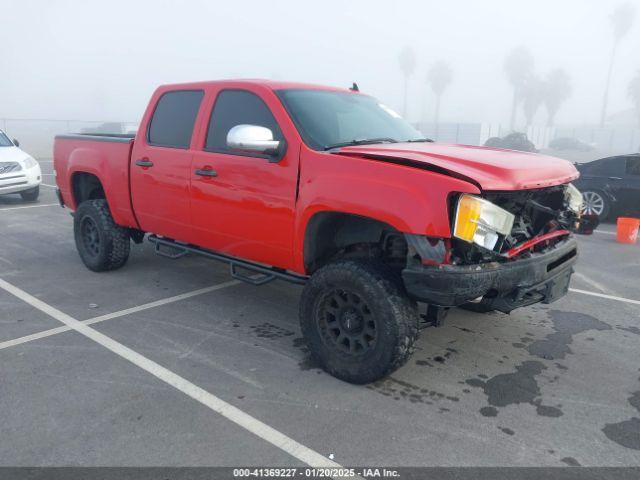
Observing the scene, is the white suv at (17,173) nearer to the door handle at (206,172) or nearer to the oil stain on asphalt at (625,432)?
the door handle at (206,172)

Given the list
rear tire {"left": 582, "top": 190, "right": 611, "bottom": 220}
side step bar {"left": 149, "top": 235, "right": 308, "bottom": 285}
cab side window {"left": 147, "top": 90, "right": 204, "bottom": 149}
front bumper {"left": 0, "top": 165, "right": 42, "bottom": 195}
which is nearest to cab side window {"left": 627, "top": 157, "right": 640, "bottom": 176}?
rear tire {"left": 582, "top": 190, "right": 611, "bottom": 220}

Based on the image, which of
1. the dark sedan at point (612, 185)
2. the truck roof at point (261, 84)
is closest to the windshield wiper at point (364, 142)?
the truck roof at point (261, 84)

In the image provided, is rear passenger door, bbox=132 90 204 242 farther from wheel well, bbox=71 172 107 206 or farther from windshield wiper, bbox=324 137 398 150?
windshield wiper, bbox=324 137 398 150

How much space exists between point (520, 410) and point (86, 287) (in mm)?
4315

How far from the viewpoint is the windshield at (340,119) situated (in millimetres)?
3742

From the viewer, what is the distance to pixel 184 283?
5.57 meters

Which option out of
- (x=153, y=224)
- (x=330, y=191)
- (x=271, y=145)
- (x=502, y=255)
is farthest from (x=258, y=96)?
(x=502, y=255)

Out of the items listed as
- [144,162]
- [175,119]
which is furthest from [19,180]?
[175,119]

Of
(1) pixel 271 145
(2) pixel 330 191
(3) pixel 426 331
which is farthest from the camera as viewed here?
(3) pixel 426 331

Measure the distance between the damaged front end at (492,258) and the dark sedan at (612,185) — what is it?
22.8ft

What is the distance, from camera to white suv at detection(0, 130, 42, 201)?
33.1ft

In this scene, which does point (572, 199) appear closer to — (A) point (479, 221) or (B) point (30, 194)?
(A) point (479, 221)

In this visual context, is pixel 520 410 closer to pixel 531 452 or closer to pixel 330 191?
pixel 531 452

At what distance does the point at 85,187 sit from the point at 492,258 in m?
4.84
